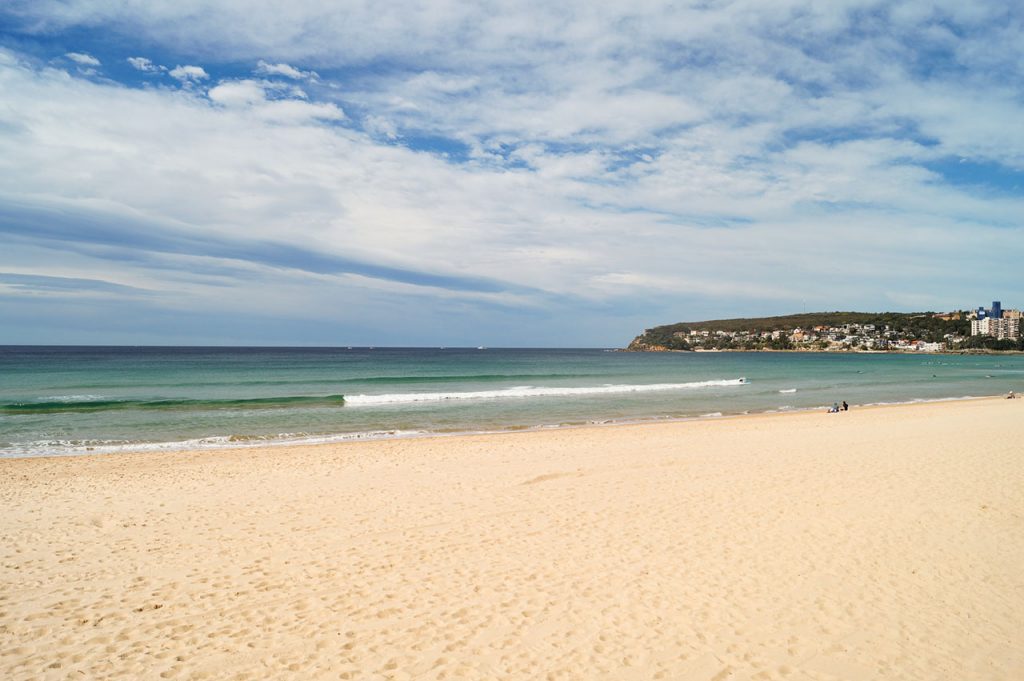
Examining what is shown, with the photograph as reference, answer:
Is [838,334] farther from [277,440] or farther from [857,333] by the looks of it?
[277,440]

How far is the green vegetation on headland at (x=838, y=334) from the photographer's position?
150m

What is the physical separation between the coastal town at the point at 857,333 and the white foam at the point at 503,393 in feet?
445

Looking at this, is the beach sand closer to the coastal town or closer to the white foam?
the white foam

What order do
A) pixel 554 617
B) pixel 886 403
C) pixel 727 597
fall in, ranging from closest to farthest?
pixel 554 617 → pixel 727 597 → pixel 886 403

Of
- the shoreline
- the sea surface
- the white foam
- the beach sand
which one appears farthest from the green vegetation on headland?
the beach sand

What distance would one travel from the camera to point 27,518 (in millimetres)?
9070

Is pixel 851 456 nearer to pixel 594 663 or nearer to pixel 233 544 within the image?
pixel 594 663

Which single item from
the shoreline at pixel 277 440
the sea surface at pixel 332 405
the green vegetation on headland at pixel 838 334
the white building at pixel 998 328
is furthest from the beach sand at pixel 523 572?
the white building at pixel 998 328

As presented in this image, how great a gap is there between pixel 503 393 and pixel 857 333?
156m

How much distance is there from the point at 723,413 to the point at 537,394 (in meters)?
11.7

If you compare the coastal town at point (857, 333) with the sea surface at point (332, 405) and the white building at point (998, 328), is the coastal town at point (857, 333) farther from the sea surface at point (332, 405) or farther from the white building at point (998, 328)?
the sea surface at point (332, 405)

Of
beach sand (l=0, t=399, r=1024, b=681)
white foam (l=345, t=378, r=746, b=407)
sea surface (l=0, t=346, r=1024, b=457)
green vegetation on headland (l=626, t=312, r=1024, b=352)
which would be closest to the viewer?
beach sand (l=0, t=399, r=1024, b=681)

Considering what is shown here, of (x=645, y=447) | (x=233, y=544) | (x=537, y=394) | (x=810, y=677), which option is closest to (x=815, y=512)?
(x=810, y=677)

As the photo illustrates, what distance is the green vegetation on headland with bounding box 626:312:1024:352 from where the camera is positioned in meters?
150
